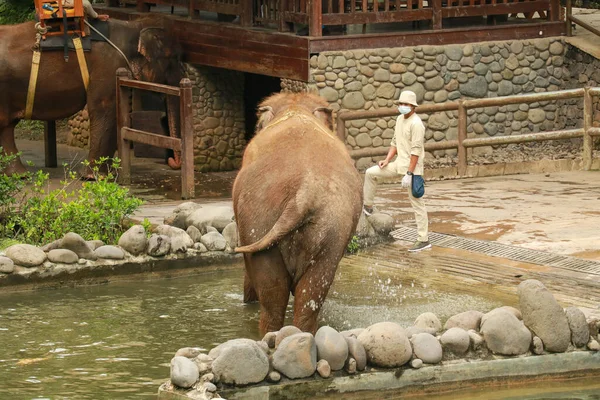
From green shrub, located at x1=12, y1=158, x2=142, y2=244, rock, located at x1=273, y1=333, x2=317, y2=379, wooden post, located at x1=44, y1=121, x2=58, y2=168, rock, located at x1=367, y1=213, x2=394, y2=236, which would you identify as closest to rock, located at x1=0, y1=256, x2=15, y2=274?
green shrub, located at x1=12, y1=158, x2=142, y2=244

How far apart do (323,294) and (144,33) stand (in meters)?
9.03

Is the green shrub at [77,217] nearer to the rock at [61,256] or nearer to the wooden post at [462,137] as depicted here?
the rock at [61,256]

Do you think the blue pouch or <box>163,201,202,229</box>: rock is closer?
the blue pouch

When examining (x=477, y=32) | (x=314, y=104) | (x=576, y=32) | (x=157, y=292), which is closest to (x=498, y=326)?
(x=314, y=104)

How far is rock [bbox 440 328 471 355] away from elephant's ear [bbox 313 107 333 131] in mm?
1889

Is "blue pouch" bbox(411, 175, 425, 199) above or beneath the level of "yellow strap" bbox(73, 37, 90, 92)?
beneath

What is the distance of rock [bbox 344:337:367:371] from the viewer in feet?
25.9

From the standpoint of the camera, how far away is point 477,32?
17.6 m

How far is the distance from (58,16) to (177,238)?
4.62m

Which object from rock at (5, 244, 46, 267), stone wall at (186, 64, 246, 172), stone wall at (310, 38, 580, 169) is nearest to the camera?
rock at (5, 244, 46, 267)

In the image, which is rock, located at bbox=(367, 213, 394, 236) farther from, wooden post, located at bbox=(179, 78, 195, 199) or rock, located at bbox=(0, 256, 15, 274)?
rock, located at bbox=(0, 256, 15, 274)

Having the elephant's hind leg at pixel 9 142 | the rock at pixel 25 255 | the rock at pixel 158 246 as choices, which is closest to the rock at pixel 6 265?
the rock at pixel 25 255

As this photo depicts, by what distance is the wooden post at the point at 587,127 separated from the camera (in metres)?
16.2

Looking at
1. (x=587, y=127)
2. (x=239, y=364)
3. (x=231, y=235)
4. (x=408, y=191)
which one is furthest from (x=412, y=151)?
(x=587, y=127)
